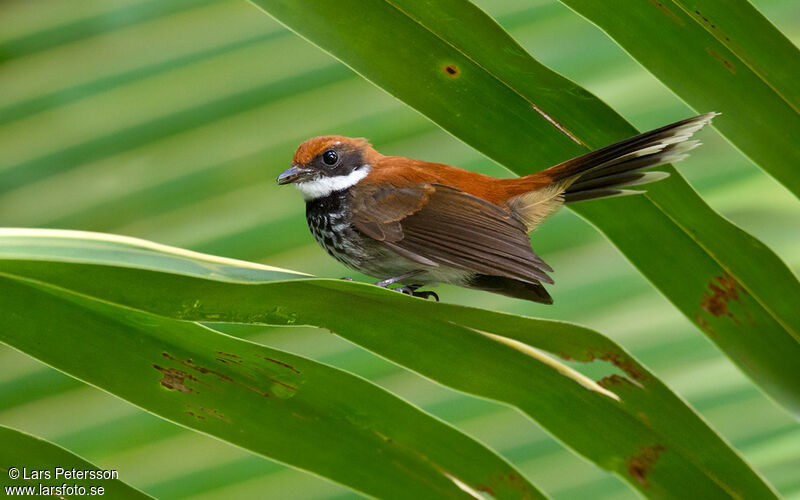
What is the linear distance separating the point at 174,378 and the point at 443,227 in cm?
117

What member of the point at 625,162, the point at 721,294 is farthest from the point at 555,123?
the point at 625,162

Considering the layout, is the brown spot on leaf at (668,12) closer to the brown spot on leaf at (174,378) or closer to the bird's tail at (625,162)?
the bird's tail at (625,162)

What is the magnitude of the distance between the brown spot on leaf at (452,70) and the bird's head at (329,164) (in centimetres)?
103

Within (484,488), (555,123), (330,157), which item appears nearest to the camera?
(484,488)

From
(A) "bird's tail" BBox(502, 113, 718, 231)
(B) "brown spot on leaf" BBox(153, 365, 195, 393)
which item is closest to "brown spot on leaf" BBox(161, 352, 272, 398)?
(B) "brown spot on leaf" BBox(153, 365, 195, 393)

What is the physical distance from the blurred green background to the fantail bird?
0.75 ft

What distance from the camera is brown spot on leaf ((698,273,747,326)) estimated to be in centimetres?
141

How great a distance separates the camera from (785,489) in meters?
2.27

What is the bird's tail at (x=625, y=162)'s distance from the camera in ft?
5.63

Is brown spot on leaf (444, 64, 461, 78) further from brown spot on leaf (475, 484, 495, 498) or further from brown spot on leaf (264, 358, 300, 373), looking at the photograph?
brown spot on leaf (475, 484, 495, 498)

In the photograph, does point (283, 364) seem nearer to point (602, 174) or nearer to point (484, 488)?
point (484, 488)

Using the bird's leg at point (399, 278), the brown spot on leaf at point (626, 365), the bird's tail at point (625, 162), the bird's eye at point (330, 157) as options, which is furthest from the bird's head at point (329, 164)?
the brown spot on leaf at point (626, 365)

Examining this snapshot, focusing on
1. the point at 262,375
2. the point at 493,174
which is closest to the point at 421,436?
the point at 262,375

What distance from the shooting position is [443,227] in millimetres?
2209
